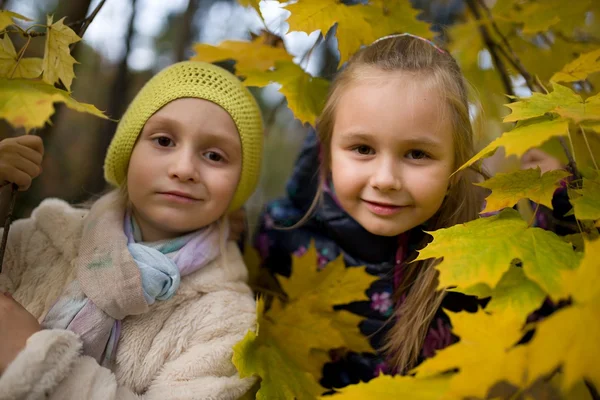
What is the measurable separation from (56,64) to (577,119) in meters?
1.27

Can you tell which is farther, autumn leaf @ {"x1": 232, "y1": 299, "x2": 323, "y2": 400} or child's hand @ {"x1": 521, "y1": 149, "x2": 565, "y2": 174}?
child's hand @ {"x1": 521, "y1": 149, "x2": 565, "y2": 174}

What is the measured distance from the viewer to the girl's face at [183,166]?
1523 mm

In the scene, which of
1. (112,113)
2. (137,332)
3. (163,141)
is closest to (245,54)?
(163,141)

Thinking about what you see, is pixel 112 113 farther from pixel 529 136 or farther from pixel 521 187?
pixel 529 136

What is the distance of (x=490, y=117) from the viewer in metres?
2.55

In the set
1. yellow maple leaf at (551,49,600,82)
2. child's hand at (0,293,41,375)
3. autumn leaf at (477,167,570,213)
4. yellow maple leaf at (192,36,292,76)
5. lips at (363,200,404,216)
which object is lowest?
child's hand at (0,293,41,375)

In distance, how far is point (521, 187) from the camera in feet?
4.06

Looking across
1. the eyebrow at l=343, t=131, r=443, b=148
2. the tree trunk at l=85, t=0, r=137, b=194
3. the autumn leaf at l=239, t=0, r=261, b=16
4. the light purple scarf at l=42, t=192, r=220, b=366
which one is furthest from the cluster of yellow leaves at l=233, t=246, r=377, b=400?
the tree trunk at l=85, t=0, r=137, b=194

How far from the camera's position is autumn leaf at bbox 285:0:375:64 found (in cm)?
145

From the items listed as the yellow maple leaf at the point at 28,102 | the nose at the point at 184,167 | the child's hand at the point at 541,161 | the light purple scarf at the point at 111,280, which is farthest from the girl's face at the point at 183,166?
the child's hand at the point at 541,161

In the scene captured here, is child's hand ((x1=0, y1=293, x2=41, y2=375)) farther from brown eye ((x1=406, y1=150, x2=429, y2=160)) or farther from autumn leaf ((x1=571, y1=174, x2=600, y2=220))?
autumn leaf ((x1=571, y1=174, x2=600, y2=220))

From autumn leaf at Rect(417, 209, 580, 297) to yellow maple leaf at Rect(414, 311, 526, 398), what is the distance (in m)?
0.08

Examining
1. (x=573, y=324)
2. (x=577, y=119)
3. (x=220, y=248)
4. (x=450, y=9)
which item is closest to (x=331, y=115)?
(x=220, y=248)

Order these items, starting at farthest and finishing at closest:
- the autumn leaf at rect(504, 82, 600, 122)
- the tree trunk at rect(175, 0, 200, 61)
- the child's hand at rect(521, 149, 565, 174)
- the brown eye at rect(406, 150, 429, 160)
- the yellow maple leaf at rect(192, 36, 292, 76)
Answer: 1. the tree trunk at rect(175, 0, 200, 61)
2. the child's hand at rect(521, 149, 565, 174)
3. the yellow maple leaf at rect(192, 36, 292, 76)
4. the brown eye at rect(406, 150, 429, 160)
5. the autumn leaf at rect(504, 82, 600, 122)
